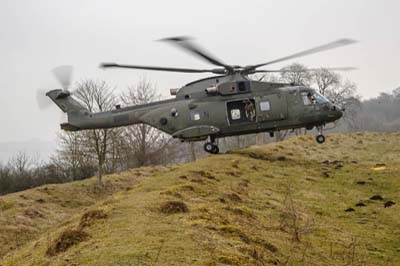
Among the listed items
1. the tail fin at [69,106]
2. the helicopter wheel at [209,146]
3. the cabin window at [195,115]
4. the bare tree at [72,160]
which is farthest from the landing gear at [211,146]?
the bare tree at [72,160]

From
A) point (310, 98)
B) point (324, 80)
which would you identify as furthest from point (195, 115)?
point (324, 80)

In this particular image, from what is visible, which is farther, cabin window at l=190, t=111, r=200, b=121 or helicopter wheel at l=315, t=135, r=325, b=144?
helicopter wheel at l=315, t=135, r=325, b=144

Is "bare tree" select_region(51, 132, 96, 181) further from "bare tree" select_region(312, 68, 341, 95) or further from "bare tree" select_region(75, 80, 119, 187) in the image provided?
"bare tree" select_region(312, 68, 341, 95)

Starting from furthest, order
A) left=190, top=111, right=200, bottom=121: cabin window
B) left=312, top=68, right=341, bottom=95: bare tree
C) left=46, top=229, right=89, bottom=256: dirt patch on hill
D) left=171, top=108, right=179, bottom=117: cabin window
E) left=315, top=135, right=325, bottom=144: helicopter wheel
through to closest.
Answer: left=312, top=68, right=341, bottom=95: bare tree, left=315, top=135, right=325, bottom=144: helicopter wheel, left=171, top=108, right=179, bottom=117: cabin window, left=190, top=111, right=200, bottom=121: cabin window, left=46, top=229, right=89, bottom=256: dirt patch on hill

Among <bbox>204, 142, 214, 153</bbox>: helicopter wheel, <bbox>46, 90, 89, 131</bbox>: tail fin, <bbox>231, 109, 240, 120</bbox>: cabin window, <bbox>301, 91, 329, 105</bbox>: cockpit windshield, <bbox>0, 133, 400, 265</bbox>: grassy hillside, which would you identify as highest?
<bbox>46, 90, 89, 131</bbox>: tail fin

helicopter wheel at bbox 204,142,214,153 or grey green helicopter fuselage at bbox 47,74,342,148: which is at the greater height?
grey green helicopter fuselage at bbox 47,74,342,148

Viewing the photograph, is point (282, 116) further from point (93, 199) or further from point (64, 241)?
point (64, 241)

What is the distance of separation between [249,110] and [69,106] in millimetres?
10084

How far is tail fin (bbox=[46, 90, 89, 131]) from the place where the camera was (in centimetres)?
2450

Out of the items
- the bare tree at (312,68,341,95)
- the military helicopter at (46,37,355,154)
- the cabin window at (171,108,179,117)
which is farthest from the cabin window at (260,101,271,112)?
the bare tree at (312,68,341,95)

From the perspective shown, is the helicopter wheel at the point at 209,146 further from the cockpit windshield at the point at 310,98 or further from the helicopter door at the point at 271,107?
the cockpit windshield at the point at 310,98

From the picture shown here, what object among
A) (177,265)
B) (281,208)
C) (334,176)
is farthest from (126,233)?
(334,176)

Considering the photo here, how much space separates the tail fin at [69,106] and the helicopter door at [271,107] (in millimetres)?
9724

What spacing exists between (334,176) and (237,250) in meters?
13.8
